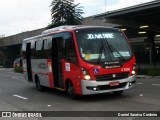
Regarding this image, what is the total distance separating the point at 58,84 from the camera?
16.2 m

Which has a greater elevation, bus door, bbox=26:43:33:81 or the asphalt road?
bus door, bbox=26:43:33:81

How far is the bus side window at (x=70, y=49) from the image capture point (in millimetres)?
14323

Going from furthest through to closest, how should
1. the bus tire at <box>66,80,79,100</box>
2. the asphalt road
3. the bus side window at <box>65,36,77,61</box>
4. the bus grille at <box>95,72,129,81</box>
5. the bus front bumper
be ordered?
the bus tire at <box>66,80,79,100</box> → the bus side window at <box>65,36,77,61</box> → the bus grille at <box>95,72,129,81</box> → the bus front bumper → the asphalt road

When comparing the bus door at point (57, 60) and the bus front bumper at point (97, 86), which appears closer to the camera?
the bus front bumper at point (97, 86)

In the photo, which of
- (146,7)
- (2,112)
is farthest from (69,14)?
(2,112)

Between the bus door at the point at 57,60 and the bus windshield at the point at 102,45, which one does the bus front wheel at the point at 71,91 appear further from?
the bus windshield at the point at 102,45

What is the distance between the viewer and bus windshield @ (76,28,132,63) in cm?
1396

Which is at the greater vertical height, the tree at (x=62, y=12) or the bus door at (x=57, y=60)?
the tree at (x=62, y=12)

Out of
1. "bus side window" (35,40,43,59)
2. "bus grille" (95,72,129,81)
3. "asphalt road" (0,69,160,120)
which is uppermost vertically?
"bus side window" (35,40,43,59)

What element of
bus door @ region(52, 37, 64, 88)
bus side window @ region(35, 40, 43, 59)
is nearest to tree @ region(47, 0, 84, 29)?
bus side window @ region(35, 40, 43, 59)

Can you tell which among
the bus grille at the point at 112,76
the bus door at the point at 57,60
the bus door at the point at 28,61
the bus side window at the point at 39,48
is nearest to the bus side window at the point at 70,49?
the bus door at the point at 57,60

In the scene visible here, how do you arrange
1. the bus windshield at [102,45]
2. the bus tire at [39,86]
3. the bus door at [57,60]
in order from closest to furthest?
the bus windshield at [102,45] → the bus door at [57,60] → the bus tire at [39,86]

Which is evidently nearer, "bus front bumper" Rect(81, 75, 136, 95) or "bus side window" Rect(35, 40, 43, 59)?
"bus front bumper" Rect(81, 75, 136, 95)

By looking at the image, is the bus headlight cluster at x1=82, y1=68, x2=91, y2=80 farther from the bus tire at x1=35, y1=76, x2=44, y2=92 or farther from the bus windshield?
the bus tire at x1=35, y1=76, x2=44, y2=92
